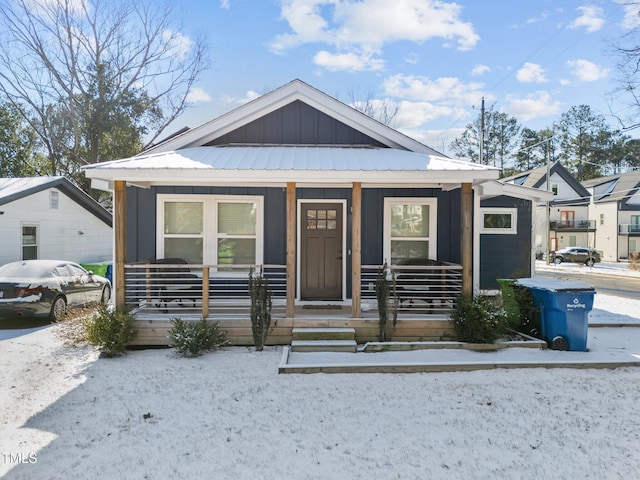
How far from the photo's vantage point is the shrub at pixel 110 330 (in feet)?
19.6

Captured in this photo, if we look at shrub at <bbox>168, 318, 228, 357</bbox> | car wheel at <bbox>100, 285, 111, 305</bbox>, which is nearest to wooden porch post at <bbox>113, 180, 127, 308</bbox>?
shrub at <bbox>168, 318, 228, 357</bbox>

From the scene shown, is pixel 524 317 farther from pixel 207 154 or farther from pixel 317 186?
pixel 207 154

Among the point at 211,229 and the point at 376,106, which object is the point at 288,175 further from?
the point at 376,106

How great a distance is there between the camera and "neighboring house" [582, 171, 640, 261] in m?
34.1

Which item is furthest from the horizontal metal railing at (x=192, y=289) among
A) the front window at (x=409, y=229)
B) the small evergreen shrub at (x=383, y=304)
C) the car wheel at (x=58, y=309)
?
the front window at (x=409, y=229)

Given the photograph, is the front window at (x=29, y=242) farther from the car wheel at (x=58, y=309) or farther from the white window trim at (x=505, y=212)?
the white window trim at (x=505, y=212)

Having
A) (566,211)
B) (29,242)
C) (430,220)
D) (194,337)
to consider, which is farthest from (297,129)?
(566,211)

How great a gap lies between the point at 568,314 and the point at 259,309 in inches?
174

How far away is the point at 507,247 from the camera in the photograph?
11500 millimetres

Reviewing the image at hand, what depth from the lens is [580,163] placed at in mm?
48156

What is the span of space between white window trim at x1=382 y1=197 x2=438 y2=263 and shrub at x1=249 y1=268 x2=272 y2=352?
3.06 metres

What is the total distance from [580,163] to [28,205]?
5276cm

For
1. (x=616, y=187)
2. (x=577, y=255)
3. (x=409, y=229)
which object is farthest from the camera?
(x=616, y=187)
